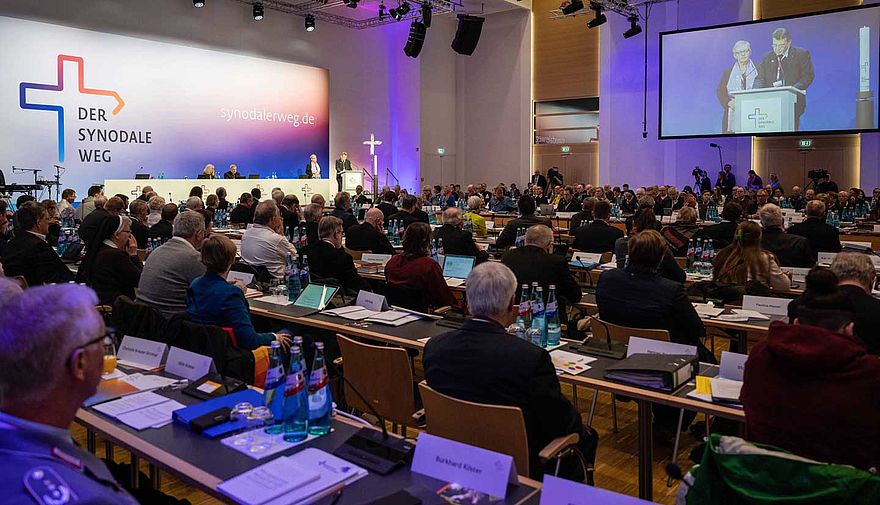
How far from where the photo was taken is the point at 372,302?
471 centimetres

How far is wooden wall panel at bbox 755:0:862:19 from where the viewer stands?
17.0 meters

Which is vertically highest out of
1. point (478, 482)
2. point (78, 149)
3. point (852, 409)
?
point (78, 149)

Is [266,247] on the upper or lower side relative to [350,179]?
lower

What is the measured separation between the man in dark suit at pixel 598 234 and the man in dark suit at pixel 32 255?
4.90 meters

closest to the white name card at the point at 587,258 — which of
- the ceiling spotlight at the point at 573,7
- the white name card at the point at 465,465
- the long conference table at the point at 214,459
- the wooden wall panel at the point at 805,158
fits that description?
the long conference table at the point at 214,459

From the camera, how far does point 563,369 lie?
10.6 feet

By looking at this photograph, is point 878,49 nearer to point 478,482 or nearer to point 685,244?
point 685,244

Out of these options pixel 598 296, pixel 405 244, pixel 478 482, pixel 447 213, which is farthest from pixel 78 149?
pixel 478 482

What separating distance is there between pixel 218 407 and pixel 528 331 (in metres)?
1.61

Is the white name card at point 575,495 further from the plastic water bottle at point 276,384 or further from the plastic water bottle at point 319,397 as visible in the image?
the plastic water bottle at point 276,384

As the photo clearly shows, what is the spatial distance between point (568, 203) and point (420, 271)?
9.54 meters

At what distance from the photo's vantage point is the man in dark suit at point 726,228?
719 centimetres

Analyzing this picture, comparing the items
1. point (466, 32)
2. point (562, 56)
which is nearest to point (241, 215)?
point (466, 32)

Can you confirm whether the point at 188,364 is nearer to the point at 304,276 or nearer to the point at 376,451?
the point at 376,451
